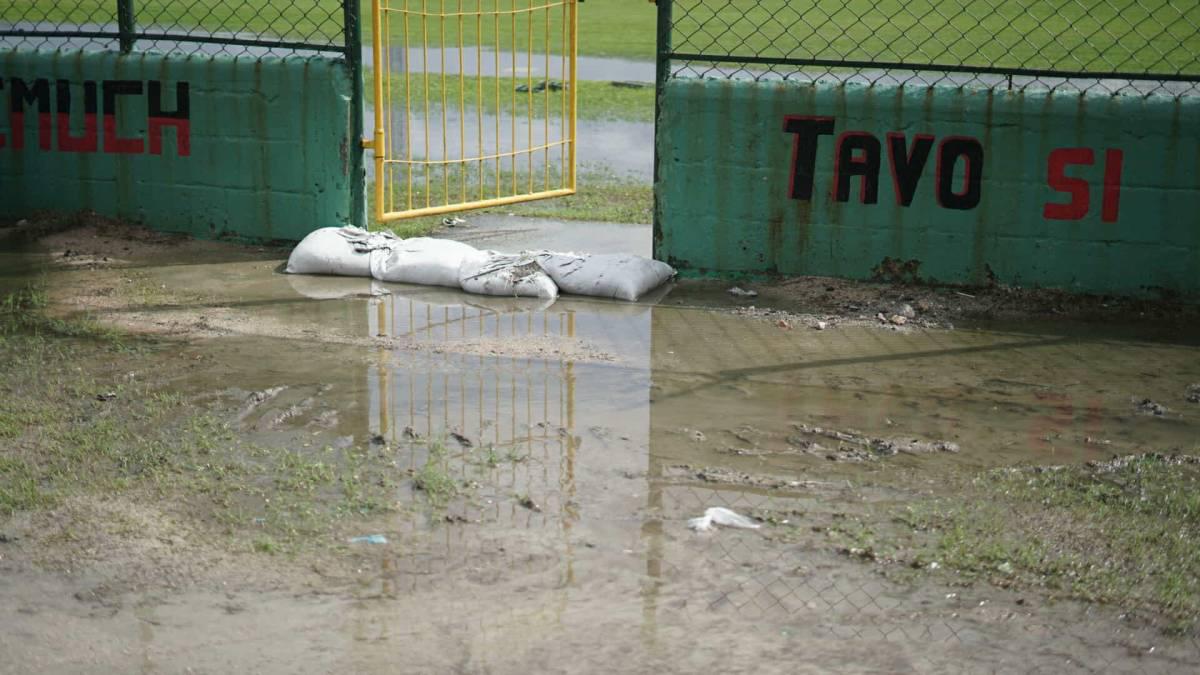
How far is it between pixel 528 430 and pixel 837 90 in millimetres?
3458

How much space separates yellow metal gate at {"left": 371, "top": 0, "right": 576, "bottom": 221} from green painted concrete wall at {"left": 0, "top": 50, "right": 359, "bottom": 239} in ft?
1.45

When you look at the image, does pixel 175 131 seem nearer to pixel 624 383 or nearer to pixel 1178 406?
pixel 624 383

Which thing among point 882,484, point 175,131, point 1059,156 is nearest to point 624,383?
point 882,484

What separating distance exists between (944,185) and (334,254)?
145 inches

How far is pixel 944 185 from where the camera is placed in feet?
26.7

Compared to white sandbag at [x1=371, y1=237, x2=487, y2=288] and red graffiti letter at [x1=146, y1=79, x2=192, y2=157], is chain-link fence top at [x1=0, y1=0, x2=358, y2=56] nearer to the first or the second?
red graffiti letter at [x1=146, y1=79, x2=192, y2=157]

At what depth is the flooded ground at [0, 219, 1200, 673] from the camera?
4051 mm

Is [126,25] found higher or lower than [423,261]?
higher

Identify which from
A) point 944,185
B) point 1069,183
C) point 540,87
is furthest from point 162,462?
point 540,87

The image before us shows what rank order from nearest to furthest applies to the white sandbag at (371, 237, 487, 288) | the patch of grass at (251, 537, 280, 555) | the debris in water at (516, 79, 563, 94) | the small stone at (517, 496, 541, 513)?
the patch of grass at (251, 537, 280, 555) → the small stone at (517, 496, 541, 513) → the white sandbag at (371, 237, 487, 288) → the debris in water at (516, 79, 563, 94)

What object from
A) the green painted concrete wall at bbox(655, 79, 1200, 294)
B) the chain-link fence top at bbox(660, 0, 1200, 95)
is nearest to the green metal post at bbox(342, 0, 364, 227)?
the green painted concrete wall at bbox(655, 79, 1200, 294)

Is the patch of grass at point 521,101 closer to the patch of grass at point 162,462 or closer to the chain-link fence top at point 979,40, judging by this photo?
the chain-link fence top at point 979,40

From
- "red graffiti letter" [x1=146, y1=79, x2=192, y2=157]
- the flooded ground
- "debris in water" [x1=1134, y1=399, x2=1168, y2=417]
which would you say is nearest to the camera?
the flooded ground

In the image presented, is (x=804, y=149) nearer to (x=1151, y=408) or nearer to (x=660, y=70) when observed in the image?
(x=660, y=70)
